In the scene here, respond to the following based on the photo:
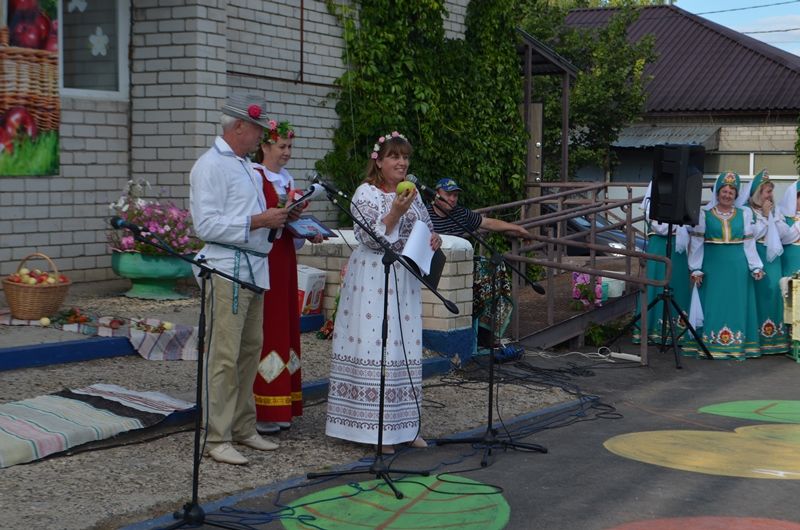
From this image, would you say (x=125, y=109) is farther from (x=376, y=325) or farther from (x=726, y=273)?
(x=726, y=273)

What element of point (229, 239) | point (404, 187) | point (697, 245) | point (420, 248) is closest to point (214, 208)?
point (229, 239)

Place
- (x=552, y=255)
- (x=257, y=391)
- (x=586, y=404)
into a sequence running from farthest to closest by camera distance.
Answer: (x=552, y=255) < (x=586, y=404) < (x=257, y=391)

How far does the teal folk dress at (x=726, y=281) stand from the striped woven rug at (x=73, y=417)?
23.1 feet

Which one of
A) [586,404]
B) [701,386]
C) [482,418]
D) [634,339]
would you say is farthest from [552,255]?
[482,418]

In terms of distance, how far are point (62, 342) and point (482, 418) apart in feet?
10.3

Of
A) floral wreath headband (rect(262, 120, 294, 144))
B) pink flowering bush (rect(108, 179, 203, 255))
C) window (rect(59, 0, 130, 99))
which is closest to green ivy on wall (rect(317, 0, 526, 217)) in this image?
window (rect(59, 0, 130, 99))

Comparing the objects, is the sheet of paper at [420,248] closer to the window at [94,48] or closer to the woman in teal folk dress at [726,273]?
the window at [94,48]

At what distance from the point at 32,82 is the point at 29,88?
7 cm

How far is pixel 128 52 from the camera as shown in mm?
11438

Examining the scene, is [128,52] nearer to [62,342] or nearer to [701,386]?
[62,342]

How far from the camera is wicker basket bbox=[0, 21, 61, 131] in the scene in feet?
32.9

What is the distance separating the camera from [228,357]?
21.5 feet

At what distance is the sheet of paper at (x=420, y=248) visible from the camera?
267 inches

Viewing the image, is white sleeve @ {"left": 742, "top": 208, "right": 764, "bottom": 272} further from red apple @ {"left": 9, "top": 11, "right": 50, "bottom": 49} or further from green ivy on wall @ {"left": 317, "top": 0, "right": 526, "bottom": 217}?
red apple @ {"left": 9, "top": 11, "right": 50, "bottom": 49}
